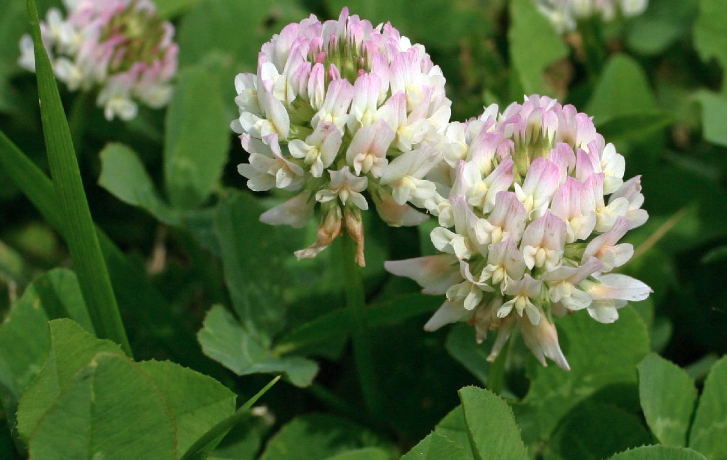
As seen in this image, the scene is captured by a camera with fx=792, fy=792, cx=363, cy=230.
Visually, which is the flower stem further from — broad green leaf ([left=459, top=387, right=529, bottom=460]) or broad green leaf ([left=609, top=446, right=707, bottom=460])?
broad green leaf ([left=609, top=446, right=707, bottom=460])

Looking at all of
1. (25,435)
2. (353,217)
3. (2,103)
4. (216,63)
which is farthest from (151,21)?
(25,435)

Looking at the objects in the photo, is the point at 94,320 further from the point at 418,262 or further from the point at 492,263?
the point at 492,263

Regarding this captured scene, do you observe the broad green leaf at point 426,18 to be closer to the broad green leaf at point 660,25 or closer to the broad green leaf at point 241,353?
the broad green leaf at point 660,25

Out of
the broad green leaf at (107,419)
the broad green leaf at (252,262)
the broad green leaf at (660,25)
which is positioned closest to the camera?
the broad green leaf at (107,419)

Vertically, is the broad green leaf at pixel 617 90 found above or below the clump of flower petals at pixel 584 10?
below

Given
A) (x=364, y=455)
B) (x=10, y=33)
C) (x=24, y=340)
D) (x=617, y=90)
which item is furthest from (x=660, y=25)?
(x=24, y=340)

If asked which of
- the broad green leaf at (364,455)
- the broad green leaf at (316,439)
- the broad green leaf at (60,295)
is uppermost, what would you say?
the broad green leaf at (60,295)

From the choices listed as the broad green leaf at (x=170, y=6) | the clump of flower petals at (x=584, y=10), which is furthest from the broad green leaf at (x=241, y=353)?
the clump of flower petals at (x=584, y=10)

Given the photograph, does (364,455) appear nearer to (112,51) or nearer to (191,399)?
(191,399)
